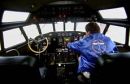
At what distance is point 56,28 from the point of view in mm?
8477

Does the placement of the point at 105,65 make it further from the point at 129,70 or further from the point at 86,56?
the point at 86,56

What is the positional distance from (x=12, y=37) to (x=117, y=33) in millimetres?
3165

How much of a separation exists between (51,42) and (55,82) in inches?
62.7

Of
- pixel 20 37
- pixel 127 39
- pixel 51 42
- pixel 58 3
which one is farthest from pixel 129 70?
pixel 20 37

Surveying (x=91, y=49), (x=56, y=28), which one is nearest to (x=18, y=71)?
(x=91, y=49)

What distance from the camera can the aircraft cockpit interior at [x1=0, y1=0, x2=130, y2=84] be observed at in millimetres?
5581

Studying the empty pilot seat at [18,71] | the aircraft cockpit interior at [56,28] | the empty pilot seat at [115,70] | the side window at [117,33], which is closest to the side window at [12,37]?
the aircraft cockpit interior at [56,28]

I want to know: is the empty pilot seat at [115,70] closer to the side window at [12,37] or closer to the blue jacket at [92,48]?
the blue jacket at [92,48]

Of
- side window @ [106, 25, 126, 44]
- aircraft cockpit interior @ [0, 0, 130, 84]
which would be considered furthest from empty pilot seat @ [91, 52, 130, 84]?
side window @ [106, 25, 126, 44]

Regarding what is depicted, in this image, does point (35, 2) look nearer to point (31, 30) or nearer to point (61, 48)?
point (61, 48)

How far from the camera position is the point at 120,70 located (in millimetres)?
2668

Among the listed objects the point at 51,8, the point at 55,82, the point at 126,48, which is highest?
the point at 51,8

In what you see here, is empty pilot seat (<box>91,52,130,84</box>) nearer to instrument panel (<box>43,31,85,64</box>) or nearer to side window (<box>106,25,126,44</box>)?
instrument panel (<box>43,31,85,64</box>)

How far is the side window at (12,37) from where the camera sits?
6342 mm
